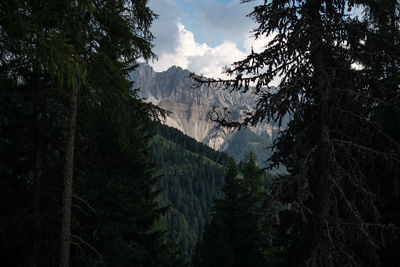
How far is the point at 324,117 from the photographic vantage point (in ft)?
18.3

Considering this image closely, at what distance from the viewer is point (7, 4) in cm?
375

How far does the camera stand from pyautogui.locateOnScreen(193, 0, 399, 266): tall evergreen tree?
5059 mm

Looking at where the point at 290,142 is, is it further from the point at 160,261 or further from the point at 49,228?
the point at 160,261

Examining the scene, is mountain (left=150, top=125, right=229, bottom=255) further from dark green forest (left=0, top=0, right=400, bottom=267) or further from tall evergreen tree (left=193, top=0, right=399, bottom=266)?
tall evergreen tree (left=193, top=0, right=399, bottom=266)

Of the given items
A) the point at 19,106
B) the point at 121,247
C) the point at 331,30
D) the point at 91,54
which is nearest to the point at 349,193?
the point at 331,30

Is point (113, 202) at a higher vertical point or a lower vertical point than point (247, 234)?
higher

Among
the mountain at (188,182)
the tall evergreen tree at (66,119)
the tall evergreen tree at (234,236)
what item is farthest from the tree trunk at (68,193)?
the mountain at (188,182)

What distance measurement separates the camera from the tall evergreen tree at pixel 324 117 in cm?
506

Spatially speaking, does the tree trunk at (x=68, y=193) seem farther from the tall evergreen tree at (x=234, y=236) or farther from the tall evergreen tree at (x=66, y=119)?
the tall evergreen tree at (x=234, y=236)

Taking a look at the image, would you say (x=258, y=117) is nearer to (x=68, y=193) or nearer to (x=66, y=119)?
(x=68, y=193)

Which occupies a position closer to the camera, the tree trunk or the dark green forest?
the dark green forest

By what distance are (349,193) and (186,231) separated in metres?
120

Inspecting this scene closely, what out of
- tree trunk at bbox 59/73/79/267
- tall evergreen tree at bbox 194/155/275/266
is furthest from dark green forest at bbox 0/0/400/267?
tall evergreen tree at bbox 194/155/275/266

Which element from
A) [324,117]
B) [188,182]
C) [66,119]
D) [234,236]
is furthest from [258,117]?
[188,182]
